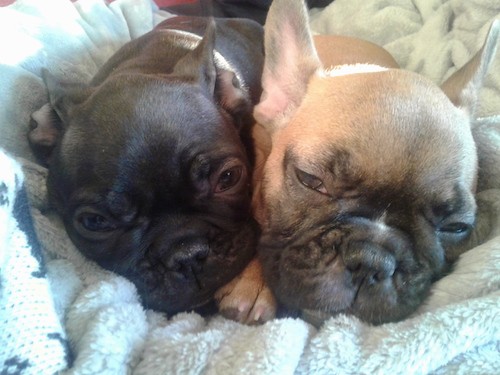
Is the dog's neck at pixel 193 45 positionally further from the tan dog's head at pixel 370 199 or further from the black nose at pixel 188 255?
the black nose at pixel 188 255

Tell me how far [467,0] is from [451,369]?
275 cm

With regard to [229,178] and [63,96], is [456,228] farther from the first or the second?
[63,96]

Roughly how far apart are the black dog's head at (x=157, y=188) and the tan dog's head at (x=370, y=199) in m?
0.16

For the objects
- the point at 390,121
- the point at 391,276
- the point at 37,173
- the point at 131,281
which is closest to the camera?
the point at 391,276

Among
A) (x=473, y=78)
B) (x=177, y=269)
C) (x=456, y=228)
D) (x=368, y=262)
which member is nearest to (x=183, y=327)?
(x=177, y=269)

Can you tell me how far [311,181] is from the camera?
178 cm

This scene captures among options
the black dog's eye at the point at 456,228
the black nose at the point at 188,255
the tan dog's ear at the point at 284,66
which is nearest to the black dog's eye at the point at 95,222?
the black nose at the point at 188,255

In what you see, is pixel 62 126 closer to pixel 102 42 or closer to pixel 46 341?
pixel 46 341

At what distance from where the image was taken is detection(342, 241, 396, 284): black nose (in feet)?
5.07

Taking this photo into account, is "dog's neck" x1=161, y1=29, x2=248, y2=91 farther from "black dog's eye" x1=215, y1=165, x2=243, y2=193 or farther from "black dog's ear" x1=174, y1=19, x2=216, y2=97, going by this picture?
"black dog's eye" x1=215, y1=165, x2=243, y2=193

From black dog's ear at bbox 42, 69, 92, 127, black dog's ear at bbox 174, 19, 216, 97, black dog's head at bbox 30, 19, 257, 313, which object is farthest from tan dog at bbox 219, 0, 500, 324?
black dog's ear at bbox 42, 69, 92, 127

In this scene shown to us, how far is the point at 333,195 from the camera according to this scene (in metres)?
1.72

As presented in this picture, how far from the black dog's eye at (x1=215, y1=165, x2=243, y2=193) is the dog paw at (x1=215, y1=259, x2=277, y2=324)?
30 cm

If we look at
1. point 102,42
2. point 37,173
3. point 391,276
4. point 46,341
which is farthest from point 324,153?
point 102,42
